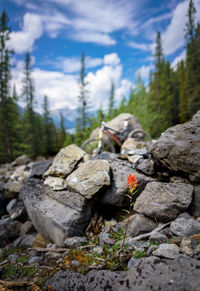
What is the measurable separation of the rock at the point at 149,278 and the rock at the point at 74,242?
1.51 metres

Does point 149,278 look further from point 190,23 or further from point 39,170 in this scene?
point 190,23

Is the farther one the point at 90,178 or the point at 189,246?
the point at 90,178

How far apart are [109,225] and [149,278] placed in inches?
103

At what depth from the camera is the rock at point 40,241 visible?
4410 mm

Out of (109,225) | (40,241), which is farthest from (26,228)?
(109,225)

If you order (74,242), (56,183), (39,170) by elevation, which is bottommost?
(74,242)

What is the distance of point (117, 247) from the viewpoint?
338cm

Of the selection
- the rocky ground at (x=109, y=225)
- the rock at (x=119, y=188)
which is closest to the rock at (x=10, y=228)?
the rocky ground at (x=109, y=225)

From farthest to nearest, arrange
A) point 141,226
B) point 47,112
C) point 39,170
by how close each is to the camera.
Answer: point 47,112 < point 39,170 < point 141,226

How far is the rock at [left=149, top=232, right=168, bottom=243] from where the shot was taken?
3127 millimetres

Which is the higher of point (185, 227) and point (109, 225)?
point (185, 227)

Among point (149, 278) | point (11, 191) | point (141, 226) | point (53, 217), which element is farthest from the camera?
point (11, 191)

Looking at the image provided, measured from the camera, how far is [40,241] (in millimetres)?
4480

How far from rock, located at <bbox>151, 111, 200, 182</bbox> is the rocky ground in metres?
0.02
